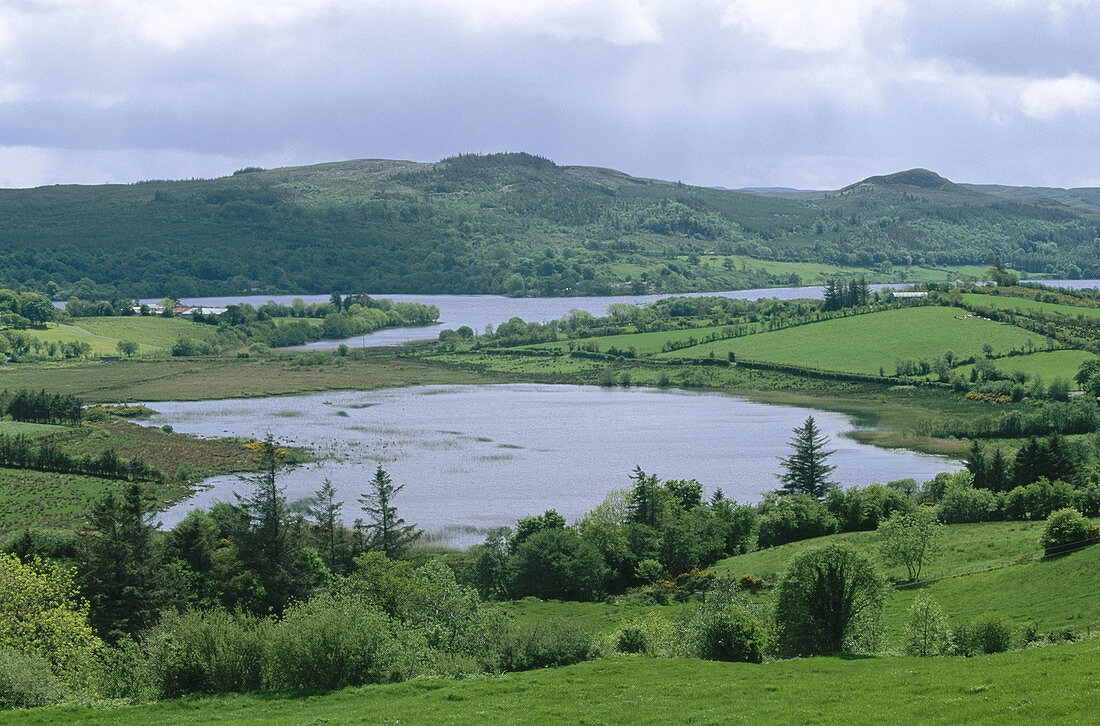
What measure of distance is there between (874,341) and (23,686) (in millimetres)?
105430

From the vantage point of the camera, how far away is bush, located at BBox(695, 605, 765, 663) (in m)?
26.6

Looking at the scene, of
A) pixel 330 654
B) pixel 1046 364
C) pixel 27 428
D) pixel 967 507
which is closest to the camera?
pixel 330 654

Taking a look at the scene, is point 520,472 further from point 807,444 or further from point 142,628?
point 142,628

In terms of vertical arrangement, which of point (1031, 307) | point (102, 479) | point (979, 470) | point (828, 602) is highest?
point (1031, 307)

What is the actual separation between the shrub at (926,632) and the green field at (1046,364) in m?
72.6

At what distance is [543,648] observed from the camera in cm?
2730

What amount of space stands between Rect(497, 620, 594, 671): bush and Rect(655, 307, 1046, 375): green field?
83807 millimetres

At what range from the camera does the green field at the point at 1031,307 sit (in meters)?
122

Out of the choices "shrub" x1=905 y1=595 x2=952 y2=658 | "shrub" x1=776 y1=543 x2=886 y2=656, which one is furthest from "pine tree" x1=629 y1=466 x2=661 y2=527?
"shrub" x1=905 y1=595 x2=952 y2=658

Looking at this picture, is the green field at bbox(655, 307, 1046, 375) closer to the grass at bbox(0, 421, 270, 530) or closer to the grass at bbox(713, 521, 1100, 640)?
the grass at bbox(713, 521, 1100, 640)

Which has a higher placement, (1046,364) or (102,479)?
(1046,364)

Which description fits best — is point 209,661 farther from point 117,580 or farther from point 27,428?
point 27,428

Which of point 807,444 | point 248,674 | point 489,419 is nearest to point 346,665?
point 248,674

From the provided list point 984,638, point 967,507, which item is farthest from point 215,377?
point 984,638
